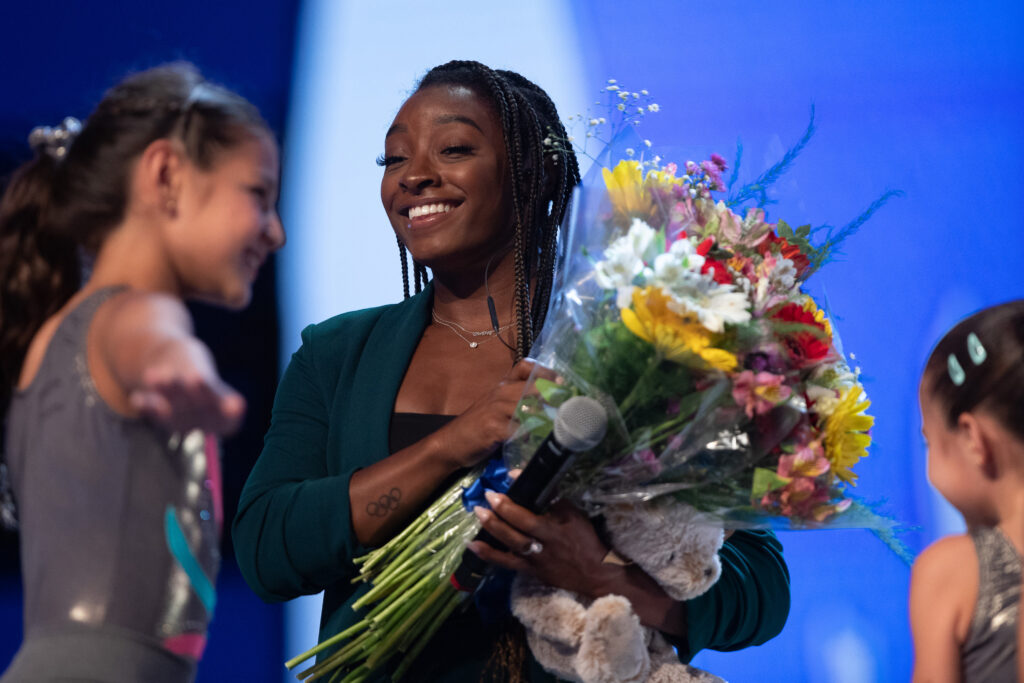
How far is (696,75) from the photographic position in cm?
249

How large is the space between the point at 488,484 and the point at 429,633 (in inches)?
7.9

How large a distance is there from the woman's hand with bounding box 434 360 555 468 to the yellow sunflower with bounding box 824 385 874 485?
34 centimetres

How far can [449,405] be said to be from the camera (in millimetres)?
1452

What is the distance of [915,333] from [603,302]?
1.46 metres

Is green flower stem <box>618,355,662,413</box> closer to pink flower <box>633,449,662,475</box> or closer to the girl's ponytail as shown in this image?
pink flower <box>633,449,662,475</box>

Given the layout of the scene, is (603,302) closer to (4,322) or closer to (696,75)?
(4,322)

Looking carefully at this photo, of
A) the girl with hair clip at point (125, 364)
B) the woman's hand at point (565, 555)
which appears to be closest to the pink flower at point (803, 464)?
the woman's hand at point (565, 555)

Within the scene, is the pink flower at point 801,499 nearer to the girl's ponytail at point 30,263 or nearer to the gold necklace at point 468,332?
the gold necklace at point 468,332

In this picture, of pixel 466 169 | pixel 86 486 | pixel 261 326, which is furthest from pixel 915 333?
pixel 86 486

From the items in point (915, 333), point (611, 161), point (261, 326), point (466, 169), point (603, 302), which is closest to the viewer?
point (261, 326)

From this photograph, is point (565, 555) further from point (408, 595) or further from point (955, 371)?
point (955, 371)

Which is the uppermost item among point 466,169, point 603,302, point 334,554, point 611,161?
point 466,169

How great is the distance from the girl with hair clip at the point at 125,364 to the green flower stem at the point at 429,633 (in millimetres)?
542

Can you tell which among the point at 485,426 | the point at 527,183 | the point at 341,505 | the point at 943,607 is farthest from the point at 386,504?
the point at 943,607
